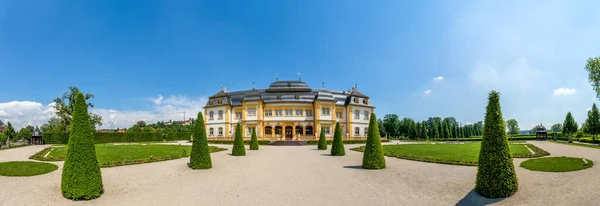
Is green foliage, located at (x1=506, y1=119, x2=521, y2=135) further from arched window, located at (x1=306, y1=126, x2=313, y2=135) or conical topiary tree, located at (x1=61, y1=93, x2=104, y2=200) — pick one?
conical topiary tree, located at (x1=61, y1=93, x2=104, y2=200)

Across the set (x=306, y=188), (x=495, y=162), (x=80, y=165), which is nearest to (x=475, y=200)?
(x=495, y=162)

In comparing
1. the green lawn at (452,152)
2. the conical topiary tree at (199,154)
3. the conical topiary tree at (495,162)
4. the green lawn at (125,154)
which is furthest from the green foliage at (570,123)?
the conical topiary tree at (199,154)

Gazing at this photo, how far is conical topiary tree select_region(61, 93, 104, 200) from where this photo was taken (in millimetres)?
7621

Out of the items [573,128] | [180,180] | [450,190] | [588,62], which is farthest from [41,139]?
[573,128]

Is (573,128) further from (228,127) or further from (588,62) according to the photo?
(228,127)

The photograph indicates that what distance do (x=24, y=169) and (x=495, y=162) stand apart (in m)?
16.7

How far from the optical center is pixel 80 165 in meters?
7.74

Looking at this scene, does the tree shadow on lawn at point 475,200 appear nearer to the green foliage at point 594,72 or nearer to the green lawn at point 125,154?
the green lawn at point 125,154

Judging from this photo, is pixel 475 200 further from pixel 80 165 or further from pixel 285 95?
pixel 285 95

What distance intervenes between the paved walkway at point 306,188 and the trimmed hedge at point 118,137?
31530 mm

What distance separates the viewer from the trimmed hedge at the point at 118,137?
3544 cm

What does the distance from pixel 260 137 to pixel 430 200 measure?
35990mm

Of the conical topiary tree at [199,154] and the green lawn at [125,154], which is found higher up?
the conical topiary tree at [199,154]

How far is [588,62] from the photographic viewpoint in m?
31.6
